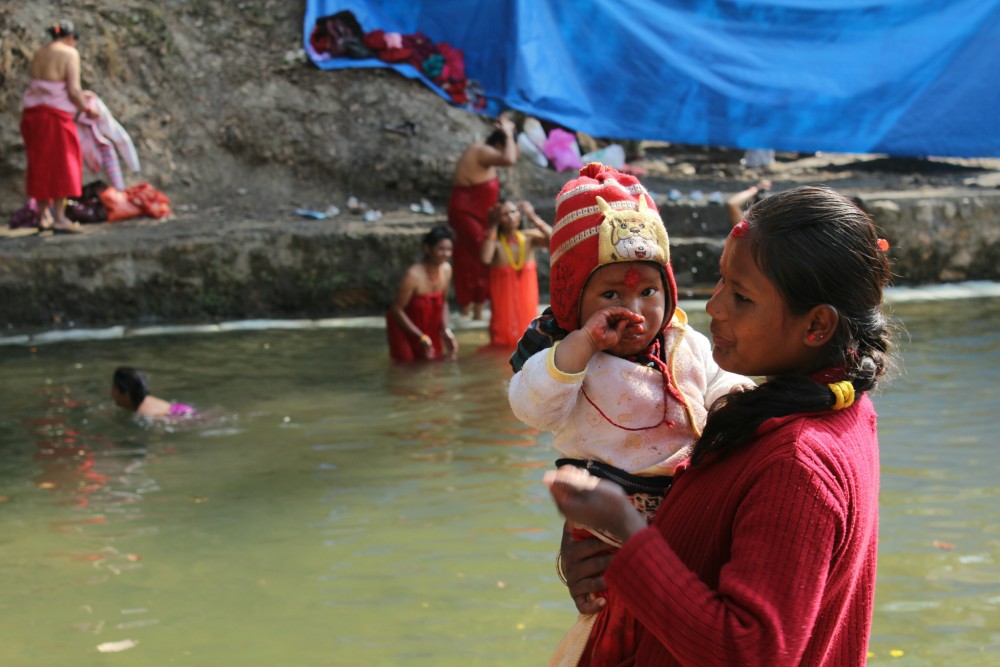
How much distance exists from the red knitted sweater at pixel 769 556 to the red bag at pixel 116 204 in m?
10.6

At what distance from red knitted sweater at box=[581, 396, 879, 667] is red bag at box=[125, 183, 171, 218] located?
10.6 meters

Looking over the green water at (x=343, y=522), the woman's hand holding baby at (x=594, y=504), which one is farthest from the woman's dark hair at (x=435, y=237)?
the woman's hand holding baby at (x=594, y=504)

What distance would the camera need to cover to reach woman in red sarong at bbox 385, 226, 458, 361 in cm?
831

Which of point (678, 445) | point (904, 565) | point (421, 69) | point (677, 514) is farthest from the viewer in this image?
point (421, 69)

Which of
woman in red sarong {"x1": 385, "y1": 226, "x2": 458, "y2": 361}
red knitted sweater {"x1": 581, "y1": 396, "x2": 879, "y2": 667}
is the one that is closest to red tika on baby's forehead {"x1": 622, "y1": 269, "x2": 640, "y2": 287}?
red knitted sweater {"x1": 581, "y1": 396, "x2": 879, "y2": 667}

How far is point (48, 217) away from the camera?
1097 centimetres

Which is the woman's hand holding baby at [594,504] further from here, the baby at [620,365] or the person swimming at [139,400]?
the person swimming at [139,400]

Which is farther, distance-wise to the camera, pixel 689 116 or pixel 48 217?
pixel 689 116

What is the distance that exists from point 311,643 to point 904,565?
217cm

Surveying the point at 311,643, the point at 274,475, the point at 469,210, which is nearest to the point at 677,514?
the point at 311,643

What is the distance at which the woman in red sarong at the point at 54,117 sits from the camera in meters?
10.4

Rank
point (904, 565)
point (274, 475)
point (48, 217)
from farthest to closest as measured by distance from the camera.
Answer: point (48, 217), point (274, 475), point (904, 565)

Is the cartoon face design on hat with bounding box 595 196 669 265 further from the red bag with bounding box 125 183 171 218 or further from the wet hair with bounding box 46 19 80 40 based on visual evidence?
the red bag with bounding box 125 183 171 218

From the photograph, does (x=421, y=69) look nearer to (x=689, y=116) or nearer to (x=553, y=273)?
(x=689, y=116)
